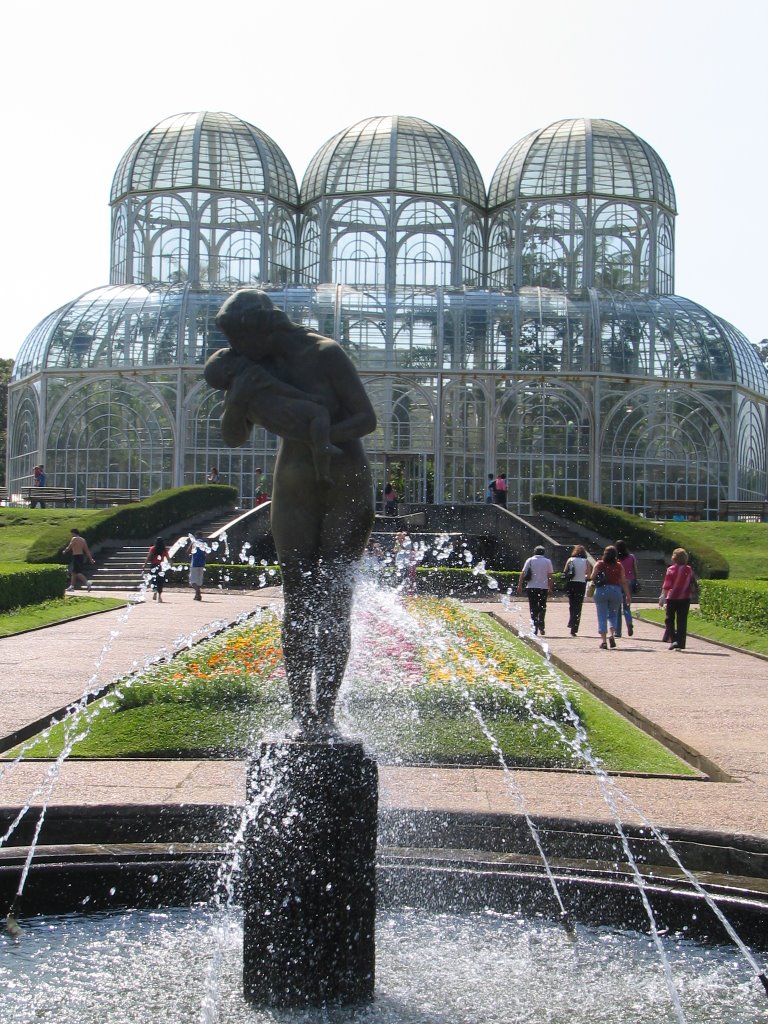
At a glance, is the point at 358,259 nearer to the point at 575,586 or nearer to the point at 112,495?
the point at 112,495

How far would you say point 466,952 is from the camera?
15.6ft

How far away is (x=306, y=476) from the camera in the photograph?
4.69 meters

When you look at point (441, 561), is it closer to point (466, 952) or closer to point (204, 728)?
point (204, 728)

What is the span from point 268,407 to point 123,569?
2244 centimetres

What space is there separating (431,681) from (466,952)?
4874 millimetres

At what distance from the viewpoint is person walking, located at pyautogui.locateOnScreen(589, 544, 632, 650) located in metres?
15.1

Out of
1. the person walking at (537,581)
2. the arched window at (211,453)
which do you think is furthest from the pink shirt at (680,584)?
the arched window at (211,453)

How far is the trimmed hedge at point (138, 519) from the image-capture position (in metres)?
25.8

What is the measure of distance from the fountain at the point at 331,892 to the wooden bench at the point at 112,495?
33.0m

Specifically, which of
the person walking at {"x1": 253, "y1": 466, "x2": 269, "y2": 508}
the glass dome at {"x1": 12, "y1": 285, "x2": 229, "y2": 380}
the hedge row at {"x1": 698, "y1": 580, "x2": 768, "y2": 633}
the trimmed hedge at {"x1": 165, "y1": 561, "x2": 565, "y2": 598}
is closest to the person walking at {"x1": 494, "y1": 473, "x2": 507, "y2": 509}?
the person walking at {"x1": 253, "y1": 466, "x2": 269, "y2": 508}

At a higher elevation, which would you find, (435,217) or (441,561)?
(435,217)

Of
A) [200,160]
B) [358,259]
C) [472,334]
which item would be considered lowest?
[472,334]

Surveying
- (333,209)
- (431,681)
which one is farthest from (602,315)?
(431,681)

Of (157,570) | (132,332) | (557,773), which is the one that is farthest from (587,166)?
(557,773)
